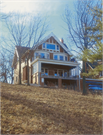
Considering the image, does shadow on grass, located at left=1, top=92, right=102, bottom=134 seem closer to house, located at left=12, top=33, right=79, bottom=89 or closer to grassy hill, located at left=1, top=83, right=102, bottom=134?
grassy hill, located at left=1, top=83, right=102, bottom=134

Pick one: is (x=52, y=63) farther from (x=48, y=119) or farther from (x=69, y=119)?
(x=48, y=119)

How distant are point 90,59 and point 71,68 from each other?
684 inches

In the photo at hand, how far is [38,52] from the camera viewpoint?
25906 millimetres

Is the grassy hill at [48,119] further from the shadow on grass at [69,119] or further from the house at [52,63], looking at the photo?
the house at [52,63]

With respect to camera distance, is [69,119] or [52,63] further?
[52,63]

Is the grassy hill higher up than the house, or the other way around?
the house

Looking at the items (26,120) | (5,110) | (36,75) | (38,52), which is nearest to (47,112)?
(26,120)

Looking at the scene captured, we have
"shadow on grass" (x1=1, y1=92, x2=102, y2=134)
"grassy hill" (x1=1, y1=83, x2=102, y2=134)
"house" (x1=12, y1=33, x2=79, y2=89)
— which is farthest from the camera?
"house" (x1=12, y1=33, x2=79, y2=89)

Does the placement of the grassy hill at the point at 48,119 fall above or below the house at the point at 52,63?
below

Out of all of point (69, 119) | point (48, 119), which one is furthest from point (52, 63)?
point (48, 119)

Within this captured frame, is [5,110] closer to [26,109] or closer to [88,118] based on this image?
[26,109]

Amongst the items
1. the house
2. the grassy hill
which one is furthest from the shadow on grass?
the house

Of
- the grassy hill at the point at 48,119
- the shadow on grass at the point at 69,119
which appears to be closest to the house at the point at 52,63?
the grassy hill at the point at 48,119

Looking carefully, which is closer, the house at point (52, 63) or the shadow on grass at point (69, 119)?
the shadow on grass at point (69, 119)
